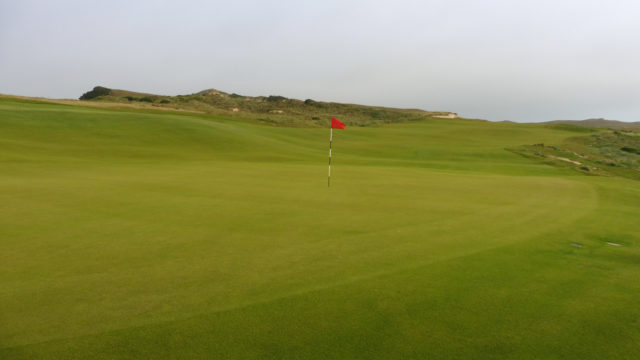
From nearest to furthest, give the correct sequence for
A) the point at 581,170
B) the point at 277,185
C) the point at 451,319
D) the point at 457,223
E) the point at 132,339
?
the point at 132,339 < the point at 451,319 < the point at 457,223 < the point at 277,185 < the point at 581,170

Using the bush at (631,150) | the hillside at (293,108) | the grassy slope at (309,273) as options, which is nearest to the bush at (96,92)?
the hillside at (293,108)

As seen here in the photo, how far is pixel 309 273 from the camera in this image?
4.79 m

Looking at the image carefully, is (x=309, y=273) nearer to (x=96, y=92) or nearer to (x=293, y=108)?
(x=293, y=108)

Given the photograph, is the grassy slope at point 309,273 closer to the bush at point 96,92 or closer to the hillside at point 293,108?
the hillside at point 293,108

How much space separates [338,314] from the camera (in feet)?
12.6

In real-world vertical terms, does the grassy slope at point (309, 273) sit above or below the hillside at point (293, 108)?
below

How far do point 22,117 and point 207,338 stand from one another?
34.4 meters

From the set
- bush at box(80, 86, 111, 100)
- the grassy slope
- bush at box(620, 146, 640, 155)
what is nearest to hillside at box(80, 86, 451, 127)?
bush at box(80, 86, 111, 100)

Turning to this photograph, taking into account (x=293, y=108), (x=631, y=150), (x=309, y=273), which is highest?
(x=293, y=108)

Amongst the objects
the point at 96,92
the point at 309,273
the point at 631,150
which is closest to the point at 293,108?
the point at 96,92

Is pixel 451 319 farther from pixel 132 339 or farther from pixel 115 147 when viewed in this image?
pixel 115 147

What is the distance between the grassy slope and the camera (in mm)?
3369

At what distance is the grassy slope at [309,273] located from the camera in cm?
337

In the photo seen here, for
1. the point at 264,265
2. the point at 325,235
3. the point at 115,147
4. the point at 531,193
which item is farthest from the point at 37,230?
the point at 115,147
